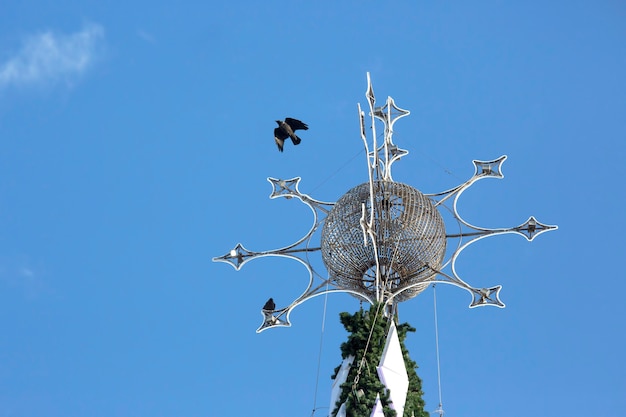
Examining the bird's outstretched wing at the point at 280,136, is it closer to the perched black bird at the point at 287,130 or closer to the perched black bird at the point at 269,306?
the perched black bird at the point at 287,130

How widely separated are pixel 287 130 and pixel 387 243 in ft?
13.8

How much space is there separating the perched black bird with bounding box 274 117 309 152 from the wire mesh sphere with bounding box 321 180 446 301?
2.40 meters

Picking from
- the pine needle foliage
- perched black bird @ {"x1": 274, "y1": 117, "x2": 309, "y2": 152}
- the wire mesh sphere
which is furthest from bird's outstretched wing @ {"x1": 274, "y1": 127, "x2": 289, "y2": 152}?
the pine needle foliage

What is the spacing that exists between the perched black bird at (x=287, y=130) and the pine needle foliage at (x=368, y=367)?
17.5 ft

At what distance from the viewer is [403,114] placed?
105 ft

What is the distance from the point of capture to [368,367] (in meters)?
25.5

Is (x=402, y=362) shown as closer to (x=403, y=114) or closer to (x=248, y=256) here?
(x=248, y=256)

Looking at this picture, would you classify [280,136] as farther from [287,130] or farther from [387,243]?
[387,243]

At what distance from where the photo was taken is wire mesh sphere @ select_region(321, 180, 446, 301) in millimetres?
27812

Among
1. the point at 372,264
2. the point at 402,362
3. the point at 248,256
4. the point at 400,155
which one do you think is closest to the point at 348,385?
the point at 402,362

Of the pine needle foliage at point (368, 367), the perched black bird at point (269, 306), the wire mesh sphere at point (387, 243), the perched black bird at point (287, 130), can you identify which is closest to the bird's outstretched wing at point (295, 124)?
the perched black bird at point (287, 130)

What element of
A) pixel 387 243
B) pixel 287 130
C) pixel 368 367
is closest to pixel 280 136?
pixel 287 130

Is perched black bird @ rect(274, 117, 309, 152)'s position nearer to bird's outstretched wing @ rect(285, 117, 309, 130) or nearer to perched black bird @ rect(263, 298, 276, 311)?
bird's outstretched wing @ rect(285, 117, 309, 130)

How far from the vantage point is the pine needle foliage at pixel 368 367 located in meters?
24.8
